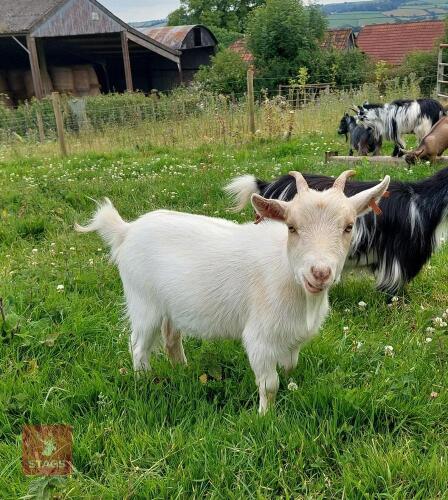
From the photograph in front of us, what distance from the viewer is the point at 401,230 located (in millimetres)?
3691

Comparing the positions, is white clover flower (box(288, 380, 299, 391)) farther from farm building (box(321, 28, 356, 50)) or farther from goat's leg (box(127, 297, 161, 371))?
farm building (box(321, 28, 356, 50))

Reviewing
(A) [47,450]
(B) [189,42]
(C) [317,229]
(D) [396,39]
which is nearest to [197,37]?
(B) [189,42]

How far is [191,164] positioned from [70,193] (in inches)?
96.6

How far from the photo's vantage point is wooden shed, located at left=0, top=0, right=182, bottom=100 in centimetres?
1938

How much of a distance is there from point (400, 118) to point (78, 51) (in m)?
20.4

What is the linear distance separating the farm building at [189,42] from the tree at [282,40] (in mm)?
5935

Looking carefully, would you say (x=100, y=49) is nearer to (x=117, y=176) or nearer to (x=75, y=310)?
(x=117, y=176)

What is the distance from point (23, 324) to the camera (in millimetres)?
3182

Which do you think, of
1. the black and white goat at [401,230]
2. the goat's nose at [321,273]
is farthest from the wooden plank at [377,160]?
the goat's nose at [321,273]

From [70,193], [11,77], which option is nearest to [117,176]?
[70,193]

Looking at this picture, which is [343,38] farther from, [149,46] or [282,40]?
[149,46]

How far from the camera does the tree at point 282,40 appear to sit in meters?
20.7

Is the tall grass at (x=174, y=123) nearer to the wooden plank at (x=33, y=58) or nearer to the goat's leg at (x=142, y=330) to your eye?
the wooden plank at (x=33, y=58)

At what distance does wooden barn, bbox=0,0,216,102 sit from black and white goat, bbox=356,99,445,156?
46.8 ft
